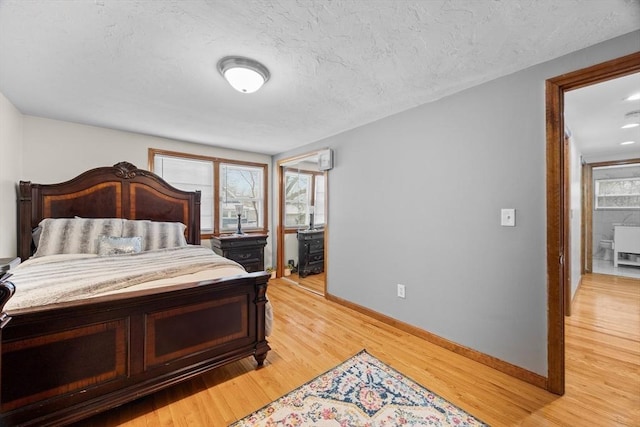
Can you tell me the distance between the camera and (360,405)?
62.7 inches

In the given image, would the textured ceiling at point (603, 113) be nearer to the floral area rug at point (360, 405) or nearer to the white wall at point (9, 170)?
the floral area rug at point (360, 405)

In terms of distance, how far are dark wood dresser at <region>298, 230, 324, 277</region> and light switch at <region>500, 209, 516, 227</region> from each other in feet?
10.3

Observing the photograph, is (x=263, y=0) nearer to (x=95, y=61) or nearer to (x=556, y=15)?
(x=95, y=61)

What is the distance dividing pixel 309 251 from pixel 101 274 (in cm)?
327

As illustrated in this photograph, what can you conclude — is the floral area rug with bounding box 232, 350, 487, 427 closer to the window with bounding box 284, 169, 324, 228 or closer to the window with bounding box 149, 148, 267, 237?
the window with bounding box 149, 148, 267, 237

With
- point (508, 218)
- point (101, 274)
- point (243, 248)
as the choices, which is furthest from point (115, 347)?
point (508, 218)

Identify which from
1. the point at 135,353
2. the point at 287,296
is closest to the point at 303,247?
the point at 287,296

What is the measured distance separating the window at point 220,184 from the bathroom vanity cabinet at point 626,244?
711 cm

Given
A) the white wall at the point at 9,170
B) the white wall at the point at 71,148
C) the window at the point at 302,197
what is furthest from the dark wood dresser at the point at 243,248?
the white wall at the point at 9,170

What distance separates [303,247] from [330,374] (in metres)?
2.84

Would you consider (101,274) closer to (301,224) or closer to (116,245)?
(116,245)

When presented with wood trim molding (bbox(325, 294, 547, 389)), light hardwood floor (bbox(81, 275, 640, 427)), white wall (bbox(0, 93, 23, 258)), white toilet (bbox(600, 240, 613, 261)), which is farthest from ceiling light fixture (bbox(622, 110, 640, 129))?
white wall (bbox(0, 93, 23, 258))

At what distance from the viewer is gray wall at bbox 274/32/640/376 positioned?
70.8 inches

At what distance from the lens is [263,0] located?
1249 mm
